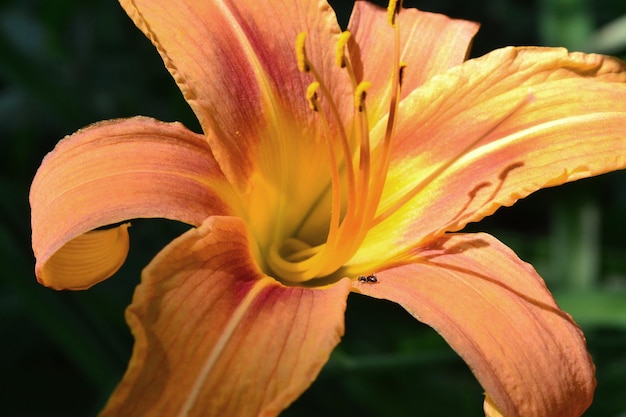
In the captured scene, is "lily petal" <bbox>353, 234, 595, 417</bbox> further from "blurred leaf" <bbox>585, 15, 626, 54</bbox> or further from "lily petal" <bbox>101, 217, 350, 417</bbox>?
"blurred leaf" <bbox>585, 15, 626, 54</bbox>

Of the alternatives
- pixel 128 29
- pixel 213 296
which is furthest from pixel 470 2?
pixel 213 296

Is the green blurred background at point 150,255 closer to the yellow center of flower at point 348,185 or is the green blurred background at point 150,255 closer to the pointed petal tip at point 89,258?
the yellow center of flower at point 348,185

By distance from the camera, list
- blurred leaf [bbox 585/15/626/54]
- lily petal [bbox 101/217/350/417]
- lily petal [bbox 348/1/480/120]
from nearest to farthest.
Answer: lily petal [bbox 101/217/350/417] < lily petal [bbox 348/1/480/120] < blurred leaf [bbox 585/15/626/54]

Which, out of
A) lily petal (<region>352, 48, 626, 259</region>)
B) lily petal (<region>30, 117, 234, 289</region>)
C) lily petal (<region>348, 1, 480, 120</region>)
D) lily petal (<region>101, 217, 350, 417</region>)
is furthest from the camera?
lily petal (<region>348, 1, 480, 120</region>)

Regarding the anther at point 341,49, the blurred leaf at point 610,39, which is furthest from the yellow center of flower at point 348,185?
the blurred leaf at point 610,39

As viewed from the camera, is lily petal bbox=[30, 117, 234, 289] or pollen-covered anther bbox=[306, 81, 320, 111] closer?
lily petal bbox=[30, 117, 234, 289]

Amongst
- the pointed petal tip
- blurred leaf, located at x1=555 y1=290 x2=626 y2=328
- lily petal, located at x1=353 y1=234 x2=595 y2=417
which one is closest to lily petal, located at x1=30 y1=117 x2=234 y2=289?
the pointed petal tip

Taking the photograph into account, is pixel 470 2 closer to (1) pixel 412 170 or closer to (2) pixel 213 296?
(1) pixel 412 170
